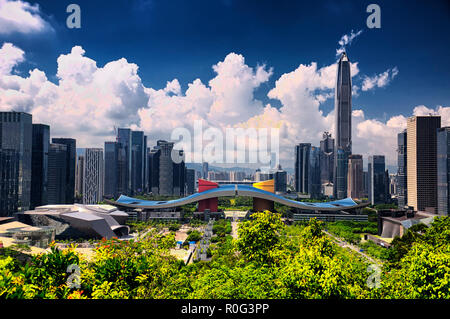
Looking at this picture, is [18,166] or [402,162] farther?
[402,162]

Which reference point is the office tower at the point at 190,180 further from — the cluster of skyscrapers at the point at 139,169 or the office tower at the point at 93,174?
the office tower at the point at 93,174

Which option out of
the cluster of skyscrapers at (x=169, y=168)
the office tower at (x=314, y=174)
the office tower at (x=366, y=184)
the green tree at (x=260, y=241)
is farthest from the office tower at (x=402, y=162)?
the green tree at (x=260, y=241)

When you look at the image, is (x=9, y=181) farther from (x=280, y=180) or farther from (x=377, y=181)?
(x=377, y=181)

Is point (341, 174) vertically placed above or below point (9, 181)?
above

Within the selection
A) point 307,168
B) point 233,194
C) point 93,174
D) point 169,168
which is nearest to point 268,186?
point 233,194

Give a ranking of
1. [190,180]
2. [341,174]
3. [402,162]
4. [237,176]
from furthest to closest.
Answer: [237,176] → [190,180] → [341,174] → [402,162]

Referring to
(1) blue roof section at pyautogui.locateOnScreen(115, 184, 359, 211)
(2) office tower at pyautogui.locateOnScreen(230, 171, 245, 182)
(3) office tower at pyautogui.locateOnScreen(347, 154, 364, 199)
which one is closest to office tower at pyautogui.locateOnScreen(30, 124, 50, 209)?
(1) blue roof section at pyautogui.locateOnScreen(115, 184, 359, 211)
